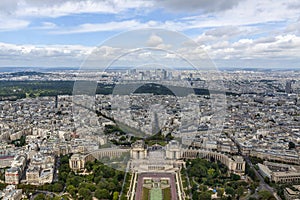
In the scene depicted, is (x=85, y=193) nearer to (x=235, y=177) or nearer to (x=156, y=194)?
(x=156, y=194)

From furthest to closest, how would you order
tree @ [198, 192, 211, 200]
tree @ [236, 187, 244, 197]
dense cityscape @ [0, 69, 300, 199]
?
dense cityscape @ [0, 69, 300, 199]
tree @ [236, 187, 244, 197]
tree @ [198, 192, 211, 200]

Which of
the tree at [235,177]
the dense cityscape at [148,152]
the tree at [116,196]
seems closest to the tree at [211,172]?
the dense cityscape at [148,152]

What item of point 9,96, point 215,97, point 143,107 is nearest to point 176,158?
A: point 215,97

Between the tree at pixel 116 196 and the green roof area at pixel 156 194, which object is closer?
the tree at pixel 116 196

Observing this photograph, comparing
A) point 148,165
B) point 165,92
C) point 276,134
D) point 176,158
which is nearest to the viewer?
point 148,165

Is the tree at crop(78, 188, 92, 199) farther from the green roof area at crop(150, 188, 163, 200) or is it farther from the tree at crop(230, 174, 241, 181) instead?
the tree at crop(230, 174, 241, 181)

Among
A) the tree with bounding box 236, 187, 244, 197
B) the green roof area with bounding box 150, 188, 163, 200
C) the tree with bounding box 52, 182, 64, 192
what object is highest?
the tree with bounding box 236, 187, 244, 197

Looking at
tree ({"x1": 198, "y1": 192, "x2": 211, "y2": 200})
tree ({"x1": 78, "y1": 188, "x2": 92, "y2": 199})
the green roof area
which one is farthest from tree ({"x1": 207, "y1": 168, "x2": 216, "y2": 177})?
tree ({"x1": 78, "y1": 188, "x2": 92, "y2": 199})

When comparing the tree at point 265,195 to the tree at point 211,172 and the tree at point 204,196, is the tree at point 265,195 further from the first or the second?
the tree at point 211,172

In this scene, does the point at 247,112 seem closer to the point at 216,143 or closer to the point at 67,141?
the point at 216,143

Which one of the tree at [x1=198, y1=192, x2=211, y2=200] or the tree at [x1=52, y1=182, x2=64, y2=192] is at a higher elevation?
the tree at [x1=198, y1=192, x2=211, y2=200]

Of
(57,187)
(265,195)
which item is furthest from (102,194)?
(265,195)
